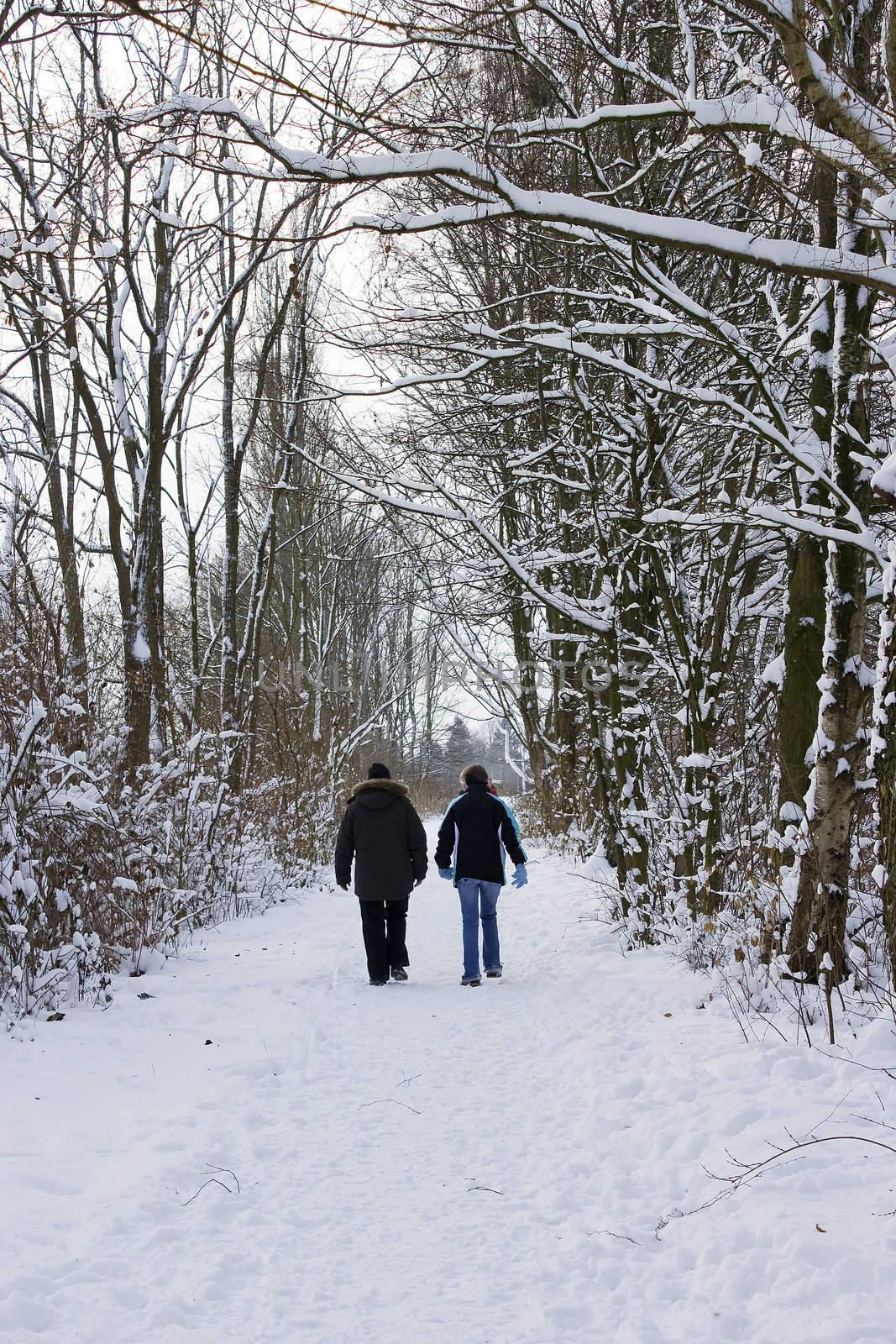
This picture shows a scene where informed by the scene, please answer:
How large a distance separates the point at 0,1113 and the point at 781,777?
4.44 metres

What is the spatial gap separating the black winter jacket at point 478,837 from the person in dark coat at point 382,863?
26 centimetres

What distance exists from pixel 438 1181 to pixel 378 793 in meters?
A: 4.61

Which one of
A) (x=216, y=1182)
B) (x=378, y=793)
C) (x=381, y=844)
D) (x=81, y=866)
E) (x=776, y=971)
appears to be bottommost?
(x=216, y=1182)

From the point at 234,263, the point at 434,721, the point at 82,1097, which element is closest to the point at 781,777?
the point at 82,1097

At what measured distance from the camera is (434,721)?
46281 millimetres

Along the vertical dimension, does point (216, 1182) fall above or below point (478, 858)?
below

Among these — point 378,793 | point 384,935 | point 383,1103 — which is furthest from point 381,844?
point 383,1103

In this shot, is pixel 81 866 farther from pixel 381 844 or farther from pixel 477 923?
pixel 477 923

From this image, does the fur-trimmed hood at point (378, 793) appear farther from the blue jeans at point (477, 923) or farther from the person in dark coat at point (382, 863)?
the blue jeans at point (477, 923)

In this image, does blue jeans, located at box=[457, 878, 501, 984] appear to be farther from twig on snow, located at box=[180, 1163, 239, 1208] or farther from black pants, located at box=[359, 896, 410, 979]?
twig on snow, located at box=[180, 1163, 239, 1208]

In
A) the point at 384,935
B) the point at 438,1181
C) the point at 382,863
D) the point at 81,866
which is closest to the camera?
the point at 438,1181

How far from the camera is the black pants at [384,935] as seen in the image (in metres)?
7.48

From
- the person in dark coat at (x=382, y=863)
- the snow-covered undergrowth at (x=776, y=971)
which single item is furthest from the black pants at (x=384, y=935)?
the snow-covered undergrowth at (x=776, y=971)

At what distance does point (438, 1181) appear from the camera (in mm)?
3684
